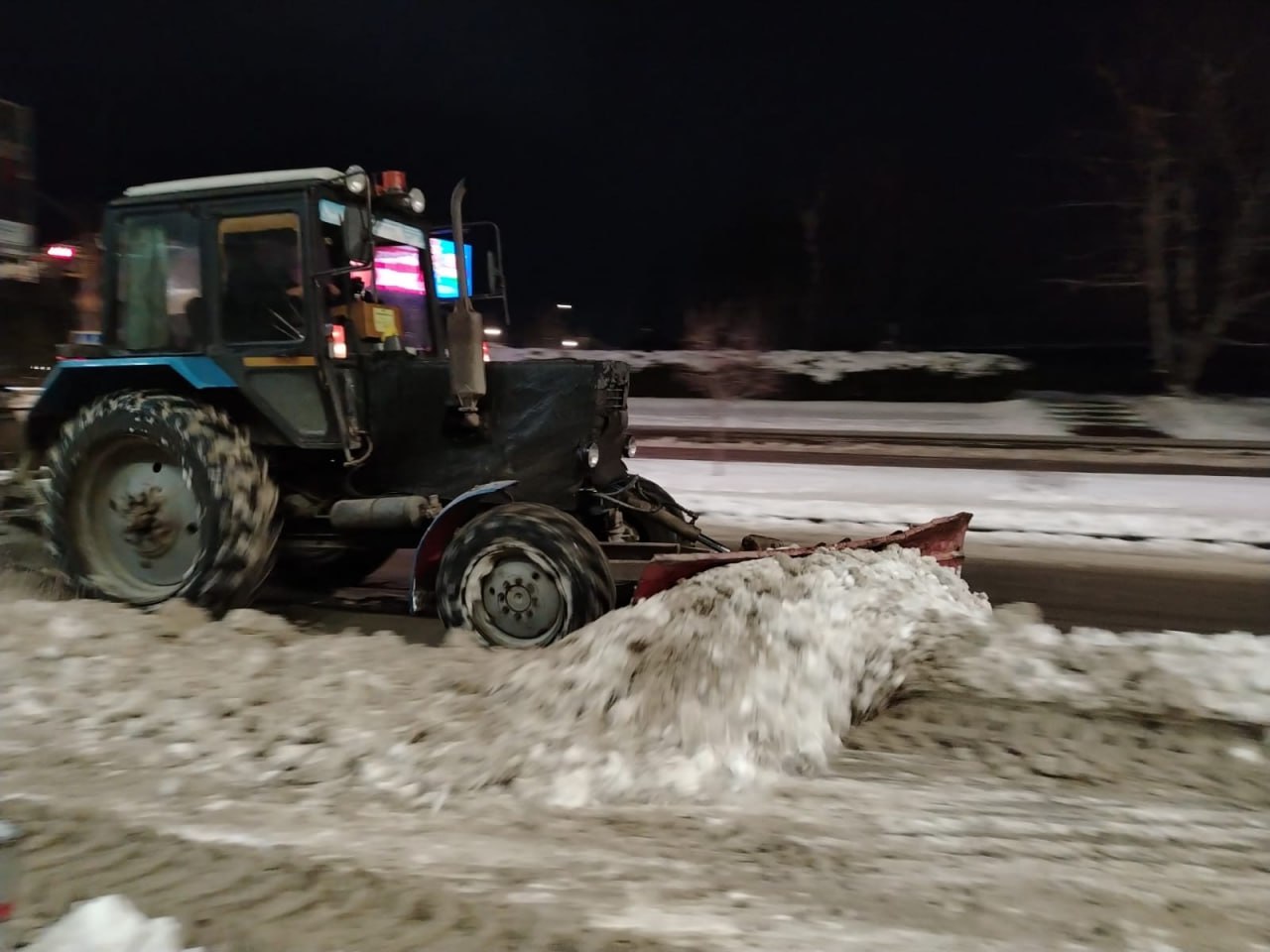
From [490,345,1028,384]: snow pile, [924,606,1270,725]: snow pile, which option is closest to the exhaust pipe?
[924,606,1270,725]: snow pile

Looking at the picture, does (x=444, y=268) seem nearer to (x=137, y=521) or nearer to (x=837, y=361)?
(x=137, y=521)

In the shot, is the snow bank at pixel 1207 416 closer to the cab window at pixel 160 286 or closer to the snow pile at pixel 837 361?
the snow pile at pixel 837 361

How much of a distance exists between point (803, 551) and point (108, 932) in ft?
12.1

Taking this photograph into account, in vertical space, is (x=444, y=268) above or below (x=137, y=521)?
above

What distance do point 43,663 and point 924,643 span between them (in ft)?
14.3

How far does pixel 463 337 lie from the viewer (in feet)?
18.0

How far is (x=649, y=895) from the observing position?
9.80 ft

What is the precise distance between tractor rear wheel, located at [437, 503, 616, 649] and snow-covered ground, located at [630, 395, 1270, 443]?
16.1 m

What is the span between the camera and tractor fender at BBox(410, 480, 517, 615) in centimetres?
548

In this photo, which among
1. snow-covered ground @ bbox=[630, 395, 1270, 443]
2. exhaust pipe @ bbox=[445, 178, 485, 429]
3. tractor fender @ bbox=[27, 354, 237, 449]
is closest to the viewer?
exhaust pipe @ bbox=[445, 178, 485, 429]

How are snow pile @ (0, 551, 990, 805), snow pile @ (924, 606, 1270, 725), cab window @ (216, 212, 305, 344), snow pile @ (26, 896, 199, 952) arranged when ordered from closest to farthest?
snow pile @ (26, 896, 199, 952) → snow pile @ (0, 551, 990, 805) → snow pile @ (924, 606, 1270, 725) → cab window @ (216, 212, 305, 344)

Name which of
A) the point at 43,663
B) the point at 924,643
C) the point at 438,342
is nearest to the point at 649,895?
the point at 924,643

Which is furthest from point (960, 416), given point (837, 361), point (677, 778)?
point (677, 778)

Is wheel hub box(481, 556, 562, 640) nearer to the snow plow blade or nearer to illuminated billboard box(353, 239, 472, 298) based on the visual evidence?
the snow plow blade
